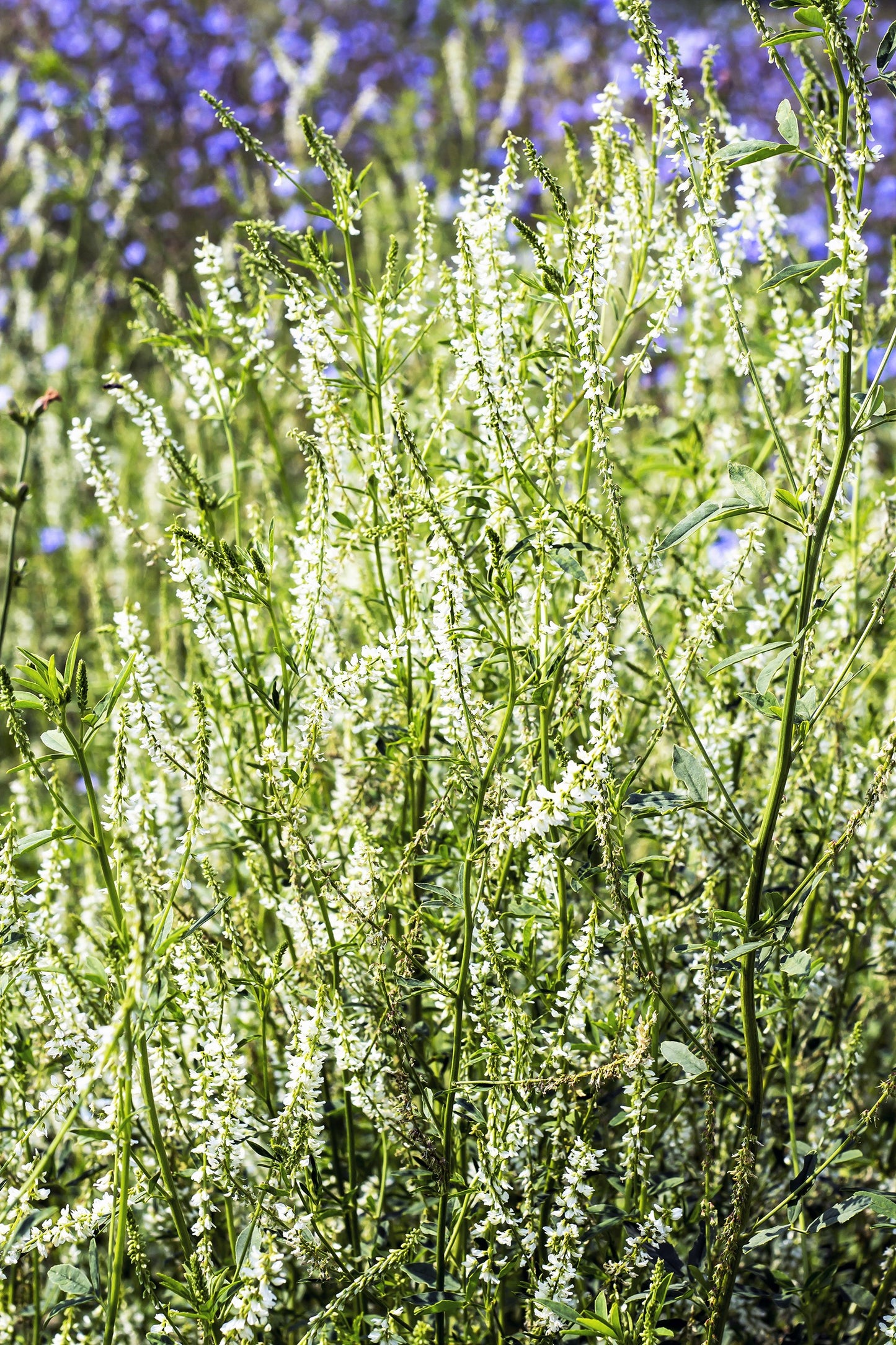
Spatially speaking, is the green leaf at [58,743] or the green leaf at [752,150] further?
the green leaf at [58,743]

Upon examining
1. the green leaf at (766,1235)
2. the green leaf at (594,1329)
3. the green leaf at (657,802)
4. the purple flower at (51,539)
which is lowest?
the green leaf at (594,1329)

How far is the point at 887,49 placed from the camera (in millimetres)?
1366

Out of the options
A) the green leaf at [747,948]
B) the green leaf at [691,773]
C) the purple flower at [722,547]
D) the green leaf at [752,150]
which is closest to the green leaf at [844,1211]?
the green leaf at [747,948]

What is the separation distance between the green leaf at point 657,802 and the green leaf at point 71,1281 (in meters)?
0.90

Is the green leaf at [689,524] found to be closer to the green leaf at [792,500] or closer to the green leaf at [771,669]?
the green leaf at [792,500]

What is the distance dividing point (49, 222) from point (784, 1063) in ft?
27.3

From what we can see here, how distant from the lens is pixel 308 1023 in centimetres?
144

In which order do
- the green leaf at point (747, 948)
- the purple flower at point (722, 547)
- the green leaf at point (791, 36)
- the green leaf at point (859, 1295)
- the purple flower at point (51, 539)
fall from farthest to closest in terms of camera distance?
the purple flower at point (51, 539)
the purple flower at point (722, 547)
the green leaf at point (859, 1295)
the green leaf at point (747, 948)
the green leaf at point (791, 36)

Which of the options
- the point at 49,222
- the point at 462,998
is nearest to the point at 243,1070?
the point at 462,998

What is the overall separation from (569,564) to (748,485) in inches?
9.2

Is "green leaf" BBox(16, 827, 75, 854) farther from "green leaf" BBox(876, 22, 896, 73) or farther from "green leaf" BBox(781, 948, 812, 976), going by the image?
"green leaf" BBox(876, 22, 896, 73)

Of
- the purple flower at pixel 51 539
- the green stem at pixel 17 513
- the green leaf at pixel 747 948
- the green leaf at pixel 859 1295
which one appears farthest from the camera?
the purple flower at pixel 51 539

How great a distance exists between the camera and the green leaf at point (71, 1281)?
4.86 feet

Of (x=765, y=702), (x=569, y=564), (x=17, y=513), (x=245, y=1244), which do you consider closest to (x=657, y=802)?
(x=765, y=702)
